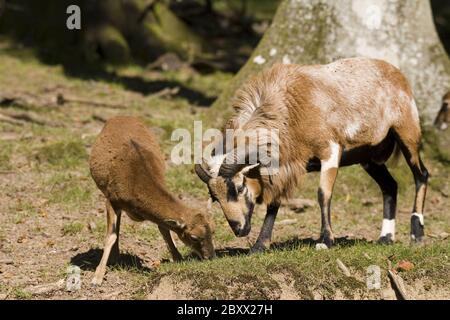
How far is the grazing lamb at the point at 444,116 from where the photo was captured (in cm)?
1306

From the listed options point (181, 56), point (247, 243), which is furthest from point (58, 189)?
point (181, 56)

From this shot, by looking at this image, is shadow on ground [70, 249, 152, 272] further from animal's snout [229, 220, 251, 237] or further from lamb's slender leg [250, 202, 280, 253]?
lamb's slender leg [250, 202, 280, 253]

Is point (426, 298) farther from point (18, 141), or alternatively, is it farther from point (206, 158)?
point (18, 141)

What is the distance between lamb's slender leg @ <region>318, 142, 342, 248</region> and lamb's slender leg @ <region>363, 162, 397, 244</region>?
1.09 metres

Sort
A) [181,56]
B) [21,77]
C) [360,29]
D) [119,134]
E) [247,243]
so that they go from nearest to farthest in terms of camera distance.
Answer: [119,134] < [247,243] < [360,29] < [21,77] < [181,56]

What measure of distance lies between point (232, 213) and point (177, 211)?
2.15 feet

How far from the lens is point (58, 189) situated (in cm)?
1202

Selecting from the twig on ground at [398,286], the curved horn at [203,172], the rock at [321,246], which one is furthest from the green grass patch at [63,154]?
the twig on ground at [398,286]

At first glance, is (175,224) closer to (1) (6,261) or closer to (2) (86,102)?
(1) (6,261)

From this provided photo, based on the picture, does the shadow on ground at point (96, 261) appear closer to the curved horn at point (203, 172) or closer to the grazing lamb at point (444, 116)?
the curved horn at point (203, 172)

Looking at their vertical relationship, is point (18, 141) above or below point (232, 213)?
below

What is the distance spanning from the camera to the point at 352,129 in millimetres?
9969

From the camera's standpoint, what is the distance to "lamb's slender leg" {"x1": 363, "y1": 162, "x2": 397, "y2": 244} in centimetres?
1062

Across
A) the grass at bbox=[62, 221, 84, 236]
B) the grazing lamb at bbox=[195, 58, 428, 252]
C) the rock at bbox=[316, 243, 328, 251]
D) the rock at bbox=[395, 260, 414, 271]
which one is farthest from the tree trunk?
the rock at bbox=[395, 260, 414, 271]
